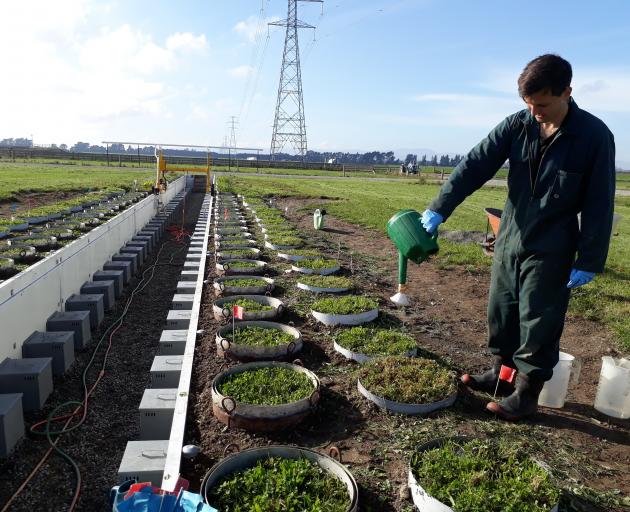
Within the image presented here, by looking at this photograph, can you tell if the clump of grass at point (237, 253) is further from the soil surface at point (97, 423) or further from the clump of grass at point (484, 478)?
the clump of grass at point (484, 478)

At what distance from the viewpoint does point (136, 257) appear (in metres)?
9.06

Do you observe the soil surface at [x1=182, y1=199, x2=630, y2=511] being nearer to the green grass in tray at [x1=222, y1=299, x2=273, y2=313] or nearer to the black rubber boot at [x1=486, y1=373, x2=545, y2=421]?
the black rubber boot at [x1=486, y1=373, x2=545, y2=421]

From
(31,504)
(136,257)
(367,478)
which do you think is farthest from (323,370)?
(136,257)

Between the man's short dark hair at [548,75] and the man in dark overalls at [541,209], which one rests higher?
the man's short dark hair at [548,75]

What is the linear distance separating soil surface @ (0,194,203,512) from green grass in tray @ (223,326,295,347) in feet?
3.49

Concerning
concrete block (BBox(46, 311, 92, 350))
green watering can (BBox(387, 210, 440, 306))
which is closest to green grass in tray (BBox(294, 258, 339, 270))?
concrete block (BBox(46, 311, 92, 350))

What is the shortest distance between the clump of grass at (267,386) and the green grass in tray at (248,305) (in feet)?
5.19

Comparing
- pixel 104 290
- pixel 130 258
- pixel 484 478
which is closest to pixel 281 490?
pixel 484 478

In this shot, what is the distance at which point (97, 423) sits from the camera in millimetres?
4070

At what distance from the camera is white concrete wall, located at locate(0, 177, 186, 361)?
4.55 m

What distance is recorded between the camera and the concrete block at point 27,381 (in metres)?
4.04

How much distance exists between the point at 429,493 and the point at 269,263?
19.6 feet

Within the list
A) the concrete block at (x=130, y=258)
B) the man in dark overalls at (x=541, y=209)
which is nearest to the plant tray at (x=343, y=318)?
the man in dark overalls at (x=541, y=209)

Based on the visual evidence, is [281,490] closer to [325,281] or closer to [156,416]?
[156,416]
